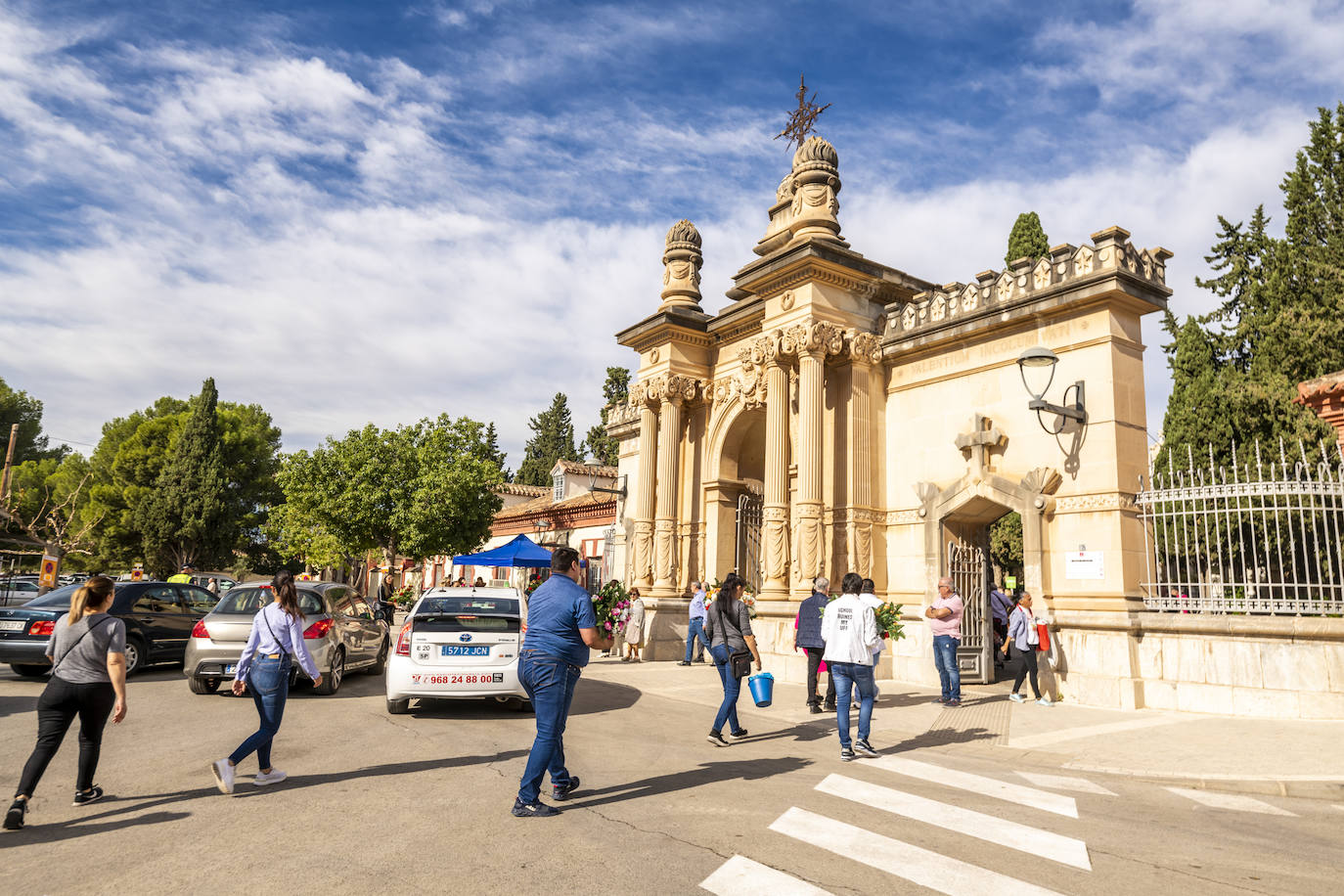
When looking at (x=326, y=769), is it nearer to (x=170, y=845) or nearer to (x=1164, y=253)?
(x=170, y=845)

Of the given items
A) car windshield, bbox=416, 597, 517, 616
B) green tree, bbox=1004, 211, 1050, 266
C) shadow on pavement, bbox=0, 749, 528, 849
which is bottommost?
shadow on pavement, bbox=0, 749, 528, 849

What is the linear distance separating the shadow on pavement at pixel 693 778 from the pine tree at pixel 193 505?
1705 inches

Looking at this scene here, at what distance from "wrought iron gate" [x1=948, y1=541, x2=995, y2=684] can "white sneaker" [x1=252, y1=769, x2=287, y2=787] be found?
11440 millimetres

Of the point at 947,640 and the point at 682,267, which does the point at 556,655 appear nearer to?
the point at 947,640

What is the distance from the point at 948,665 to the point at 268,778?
902cm

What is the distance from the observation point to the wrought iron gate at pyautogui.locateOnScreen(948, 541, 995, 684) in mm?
14562


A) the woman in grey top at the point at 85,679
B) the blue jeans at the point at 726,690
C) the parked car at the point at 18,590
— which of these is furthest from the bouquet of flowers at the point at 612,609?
the parked car at the point at 18,590

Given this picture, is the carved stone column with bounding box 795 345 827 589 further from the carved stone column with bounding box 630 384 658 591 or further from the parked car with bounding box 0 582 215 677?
the parked car with bounding box 0 582 215 677

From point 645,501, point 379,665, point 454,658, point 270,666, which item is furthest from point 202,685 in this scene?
point 645,501

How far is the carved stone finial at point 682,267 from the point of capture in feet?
67.2

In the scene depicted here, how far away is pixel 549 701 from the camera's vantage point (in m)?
5.68

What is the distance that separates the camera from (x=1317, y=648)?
32.6ft

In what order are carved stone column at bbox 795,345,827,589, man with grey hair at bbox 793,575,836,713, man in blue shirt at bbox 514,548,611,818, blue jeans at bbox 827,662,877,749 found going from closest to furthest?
man in blue shirt at bbox 514,548,611,818 → blue jeans at bbox 827,662,877,749 → man with grey hair at bbox 793,575,836,713 → carved stone column at bbox 795,345,827,589

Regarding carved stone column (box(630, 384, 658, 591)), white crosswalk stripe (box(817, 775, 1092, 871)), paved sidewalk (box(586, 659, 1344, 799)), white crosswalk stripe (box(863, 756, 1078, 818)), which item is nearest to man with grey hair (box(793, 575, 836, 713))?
paved sidewalk (box(586, 659, 1344, 799))
